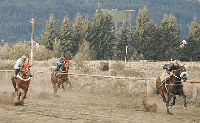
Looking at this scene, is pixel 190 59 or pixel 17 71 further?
pixel 190 59

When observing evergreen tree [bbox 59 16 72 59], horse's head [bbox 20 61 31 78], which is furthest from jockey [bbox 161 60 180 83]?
evergreen tree [bbox 59 16 72 59]

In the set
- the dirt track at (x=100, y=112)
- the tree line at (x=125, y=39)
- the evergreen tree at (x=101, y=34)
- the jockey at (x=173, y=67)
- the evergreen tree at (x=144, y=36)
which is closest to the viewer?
the dirt track at (x=100, y=112)

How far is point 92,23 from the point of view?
83.6 meters

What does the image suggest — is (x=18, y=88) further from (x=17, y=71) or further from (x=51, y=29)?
(x=51, y=29)

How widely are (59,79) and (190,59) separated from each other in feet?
160

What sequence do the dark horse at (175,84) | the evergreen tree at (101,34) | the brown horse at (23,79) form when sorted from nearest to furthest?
1. the dark horse at (175,84)
2. the brown horse at (23,79)
3. the evergreen tree at (101,34)

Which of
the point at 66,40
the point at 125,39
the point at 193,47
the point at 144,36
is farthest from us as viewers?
the point at 66,40

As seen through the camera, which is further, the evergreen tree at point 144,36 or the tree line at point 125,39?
the evergreen tree at point 144,36

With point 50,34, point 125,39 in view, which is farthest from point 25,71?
point 50,34

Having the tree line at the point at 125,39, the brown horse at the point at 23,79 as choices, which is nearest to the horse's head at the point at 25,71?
the brown horse at the point at 23,79

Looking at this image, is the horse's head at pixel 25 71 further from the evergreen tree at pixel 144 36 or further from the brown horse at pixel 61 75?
the evergreen tree at pixel 144 36

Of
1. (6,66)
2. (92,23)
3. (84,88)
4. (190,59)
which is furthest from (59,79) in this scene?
(92,23)

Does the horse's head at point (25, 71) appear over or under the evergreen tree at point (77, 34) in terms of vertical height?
under

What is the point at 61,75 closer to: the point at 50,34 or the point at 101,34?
the point at 101,34
